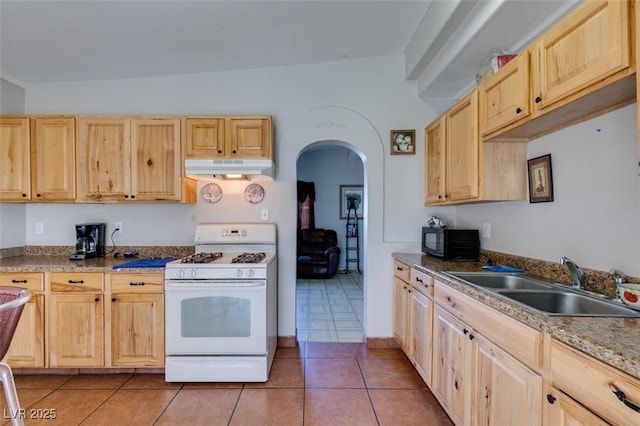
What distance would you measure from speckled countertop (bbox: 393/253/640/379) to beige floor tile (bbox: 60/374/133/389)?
2659 millimetres

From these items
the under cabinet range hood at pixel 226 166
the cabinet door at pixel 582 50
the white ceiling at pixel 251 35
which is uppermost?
the white ceiling at pixel 251 35

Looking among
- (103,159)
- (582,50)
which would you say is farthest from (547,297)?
(103,159)

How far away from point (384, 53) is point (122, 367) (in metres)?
3.54

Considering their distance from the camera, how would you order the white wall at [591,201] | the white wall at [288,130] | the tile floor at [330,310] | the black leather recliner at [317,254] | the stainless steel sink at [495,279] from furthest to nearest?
the black leather recliner at [317,254] < the tile floor at [330,310] < the white wall at [288,130] < the stainless steel sink at [495,279] < the white wall at [591,201]

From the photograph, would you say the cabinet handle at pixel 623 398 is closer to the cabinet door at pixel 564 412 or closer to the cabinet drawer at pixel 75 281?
the cabinet door at pixel 564 412

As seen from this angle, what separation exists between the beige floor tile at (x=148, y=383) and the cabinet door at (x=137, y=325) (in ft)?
0.41

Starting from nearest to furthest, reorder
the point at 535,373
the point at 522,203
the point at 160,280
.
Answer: the point at 535,373 → the point at 522,203 → the point at 160,280

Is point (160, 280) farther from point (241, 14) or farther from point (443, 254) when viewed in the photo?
point (443, 254)

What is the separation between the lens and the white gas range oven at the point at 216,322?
239 centimetres

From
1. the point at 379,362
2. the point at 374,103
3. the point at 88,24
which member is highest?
the point at 88,24

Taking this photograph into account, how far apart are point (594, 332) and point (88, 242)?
11.4ft

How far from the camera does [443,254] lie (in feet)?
8.49

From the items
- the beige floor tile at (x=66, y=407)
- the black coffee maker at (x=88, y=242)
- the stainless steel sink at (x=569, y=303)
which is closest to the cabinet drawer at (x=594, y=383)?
the stainless steel sink at (x=569, y=303)

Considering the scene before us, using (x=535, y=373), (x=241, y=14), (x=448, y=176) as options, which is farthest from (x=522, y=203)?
(x=241, y=14)
